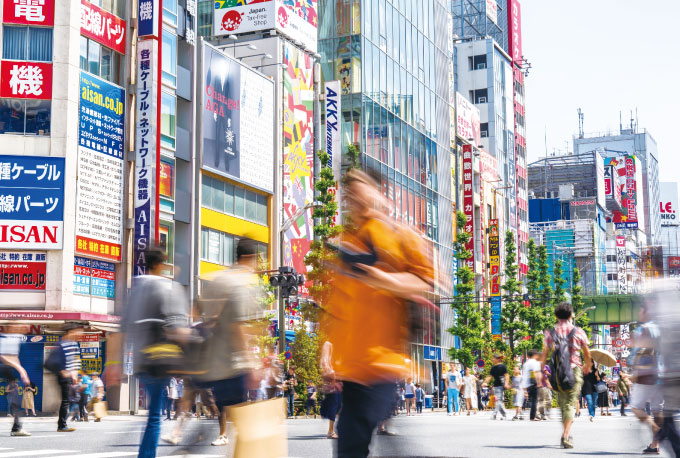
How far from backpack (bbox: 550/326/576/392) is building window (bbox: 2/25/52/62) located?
81.0ft

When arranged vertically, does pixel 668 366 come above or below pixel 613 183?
below

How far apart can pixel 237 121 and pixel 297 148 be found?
4883 mm

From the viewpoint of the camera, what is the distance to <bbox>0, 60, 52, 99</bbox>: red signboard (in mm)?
31031

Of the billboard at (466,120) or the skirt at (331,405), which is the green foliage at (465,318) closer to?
the billboard at (466,120)

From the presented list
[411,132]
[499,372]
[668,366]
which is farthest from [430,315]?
[411,132]

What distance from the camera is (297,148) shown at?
45062mm

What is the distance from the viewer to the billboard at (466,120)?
2697 inches

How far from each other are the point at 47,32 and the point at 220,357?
27.7 meters

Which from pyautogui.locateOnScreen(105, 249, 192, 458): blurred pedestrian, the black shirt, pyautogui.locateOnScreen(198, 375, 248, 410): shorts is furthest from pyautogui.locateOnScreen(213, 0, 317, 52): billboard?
pyautogui.locateOnScreen(198, 375, 248, 410): shorts

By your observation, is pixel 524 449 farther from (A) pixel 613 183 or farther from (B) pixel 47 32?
(A) pixel 613 183

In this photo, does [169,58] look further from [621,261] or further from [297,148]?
[621,261]

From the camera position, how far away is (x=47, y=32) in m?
31.9

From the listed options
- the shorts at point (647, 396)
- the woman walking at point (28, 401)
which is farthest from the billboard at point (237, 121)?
the shorts at point (647, 396)

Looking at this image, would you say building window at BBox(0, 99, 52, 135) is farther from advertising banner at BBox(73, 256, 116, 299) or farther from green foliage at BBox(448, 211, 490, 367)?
green foliage at BBox(448, 211, 490, 367)
